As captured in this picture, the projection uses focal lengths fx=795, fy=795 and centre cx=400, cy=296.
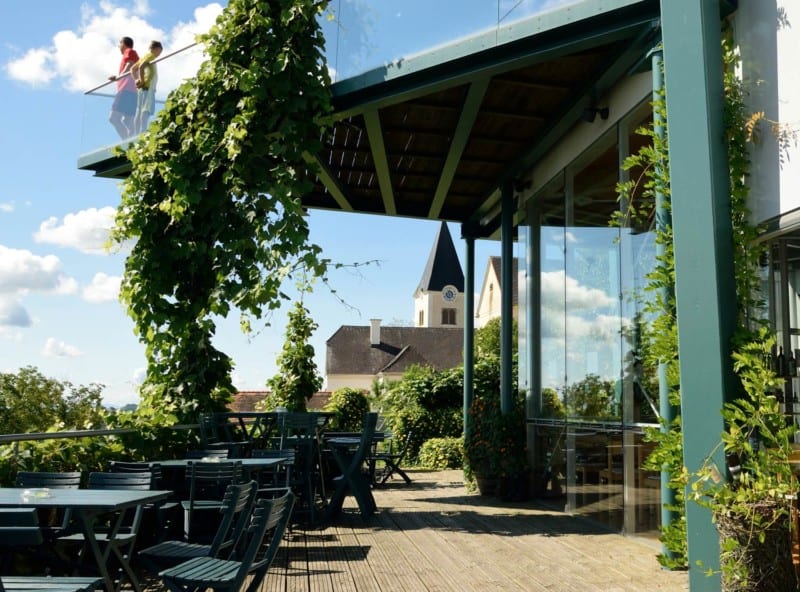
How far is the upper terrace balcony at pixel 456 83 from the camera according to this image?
657 centimetres

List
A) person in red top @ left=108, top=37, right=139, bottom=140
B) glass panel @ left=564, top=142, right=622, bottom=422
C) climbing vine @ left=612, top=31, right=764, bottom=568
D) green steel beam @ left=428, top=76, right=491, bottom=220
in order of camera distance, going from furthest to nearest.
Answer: person in red top @ left=108, top=37, right=139, bottom=140
green steel beam @ left=428, top=76, right=491, bottom=220
glass panel @ left=564, top=142, right=622, bottom=422
climbing vine @ left=612, top=31, right=764, bottom=568

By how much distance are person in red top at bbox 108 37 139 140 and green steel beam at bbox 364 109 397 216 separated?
261 centimetres

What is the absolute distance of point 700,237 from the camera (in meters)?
4.72

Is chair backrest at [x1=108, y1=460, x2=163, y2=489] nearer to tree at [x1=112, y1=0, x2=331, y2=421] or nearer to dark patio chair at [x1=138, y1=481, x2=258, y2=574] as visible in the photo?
dark patio chair at [x1=138, y1=481, x2=258, y2=574]

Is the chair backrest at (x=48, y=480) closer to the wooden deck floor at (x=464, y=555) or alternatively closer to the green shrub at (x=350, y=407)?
the wooden deck floor at (x=464, y=555)

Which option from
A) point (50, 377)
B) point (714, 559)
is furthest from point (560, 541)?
point (50, 377)

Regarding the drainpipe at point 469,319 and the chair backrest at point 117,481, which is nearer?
the chair backrest at point 117,481

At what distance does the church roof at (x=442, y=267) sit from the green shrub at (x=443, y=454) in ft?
173

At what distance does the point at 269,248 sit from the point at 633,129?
3474mm

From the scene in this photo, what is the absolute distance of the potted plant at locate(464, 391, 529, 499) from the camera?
9258mm

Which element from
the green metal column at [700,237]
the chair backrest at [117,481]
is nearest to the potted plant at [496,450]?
the green metal column at [700,237]

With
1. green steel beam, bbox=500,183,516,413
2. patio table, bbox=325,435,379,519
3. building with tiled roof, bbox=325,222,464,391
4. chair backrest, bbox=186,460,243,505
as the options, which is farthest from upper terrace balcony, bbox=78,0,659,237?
building with tiled roof, bbox=325,222,464,391

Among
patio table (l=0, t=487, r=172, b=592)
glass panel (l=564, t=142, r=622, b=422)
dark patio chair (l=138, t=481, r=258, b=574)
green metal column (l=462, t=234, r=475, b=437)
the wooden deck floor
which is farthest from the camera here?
green metal column (l=462, t=234, r=475, b=437)

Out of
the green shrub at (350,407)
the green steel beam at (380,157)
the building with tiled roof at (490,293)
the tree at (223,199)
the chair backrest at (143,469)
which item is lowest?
the chair backrest at (143,469)
